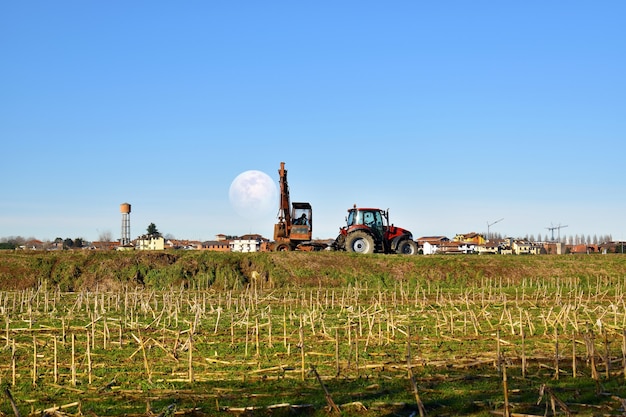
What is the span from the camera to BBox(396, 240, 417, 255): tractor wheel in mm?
44188

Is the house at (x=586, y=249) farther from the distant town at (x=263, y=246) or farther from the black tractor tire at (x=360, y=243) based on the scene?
the black tractor tire at (x=360, y=243)

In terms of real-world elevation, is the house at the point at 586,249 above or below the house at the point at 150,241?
below

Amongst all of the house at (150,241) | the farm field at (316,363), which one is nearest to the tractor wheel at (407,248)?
the farm field at (316,363)

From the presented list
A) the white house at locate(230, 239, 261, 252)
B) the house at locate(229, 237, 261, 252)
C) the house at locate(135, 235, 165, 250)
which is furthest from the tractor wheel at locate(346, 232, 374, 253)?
the white house at locate(230, 239, 261, 252)

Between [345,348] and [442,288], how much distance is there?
71.3 feet

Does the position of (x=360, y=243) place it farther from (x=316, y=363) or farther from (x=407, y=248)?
(x=316, y=363)

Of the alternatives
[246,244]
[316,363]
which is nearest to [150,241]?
[246,244]

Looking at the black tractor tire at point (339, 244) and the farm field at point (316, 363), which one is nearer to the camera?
the farm field at point (316, 363)

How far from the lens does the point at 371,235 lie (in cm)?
4334

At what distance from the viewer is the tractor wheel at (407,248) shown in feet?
145

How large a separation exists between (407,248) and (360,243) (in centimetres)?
303

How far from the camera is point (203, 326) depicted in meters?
22.9

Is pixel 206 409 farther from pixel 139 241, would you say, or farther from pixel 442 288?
pixel 139 241

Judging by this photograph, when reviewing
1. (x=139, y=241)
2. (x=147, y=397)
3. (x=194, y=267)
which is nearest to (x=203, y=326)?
(x=147, y=397)
